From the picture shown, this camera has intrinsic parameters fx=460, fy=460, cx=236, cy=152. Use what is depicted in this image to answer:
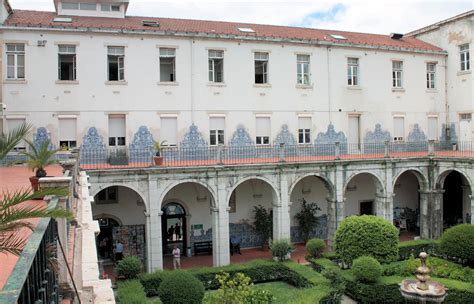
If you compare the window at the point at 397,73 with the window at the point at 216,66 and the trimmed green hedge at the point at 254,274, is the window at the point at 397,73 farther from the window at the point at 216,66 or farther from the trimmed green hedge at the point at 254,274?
the trimmed green hedge at the point at 254,274

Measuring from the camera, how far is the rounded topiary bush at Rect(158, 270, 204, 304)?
15.0 meters

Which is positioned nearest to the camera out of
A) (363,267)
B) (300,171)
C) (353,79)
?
(363,267)

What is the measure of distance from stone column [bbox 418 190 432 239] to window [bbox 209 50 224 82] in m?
14.0

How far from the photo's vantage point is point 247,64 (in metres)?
26.1

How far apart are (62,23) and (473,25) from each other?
2451 cm

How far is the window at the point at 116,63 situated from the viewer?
2366 centimetres

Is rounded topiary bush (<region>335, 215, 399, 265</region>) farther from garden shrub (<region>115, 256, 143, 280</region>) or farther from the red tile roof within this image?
the red tile roof

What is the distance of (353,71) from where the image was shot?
94.8ft

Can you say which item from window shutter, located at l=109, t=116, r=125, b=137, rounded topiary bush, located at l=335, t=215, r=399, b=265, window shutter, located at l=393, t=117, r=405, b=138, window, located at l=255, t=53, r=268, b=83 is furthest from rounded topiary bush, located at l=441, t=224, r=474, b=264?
window shutter, located at l=109, t=116, r=125, b=137

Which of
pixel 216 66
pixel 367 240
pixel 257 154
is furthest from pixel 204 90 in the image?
Result: pixel 367 240

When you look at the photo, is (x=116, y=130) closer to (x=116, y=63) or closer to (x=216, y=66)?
(x=116, y=63)

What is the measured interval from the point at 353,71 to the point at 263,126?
7223mm

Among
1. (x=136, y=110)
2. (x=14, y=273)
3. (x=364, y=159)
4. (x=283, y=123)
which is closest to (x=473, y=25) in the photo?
(x=364, y=159)

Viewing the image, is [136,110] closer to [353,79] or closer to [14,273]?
[353,79]
